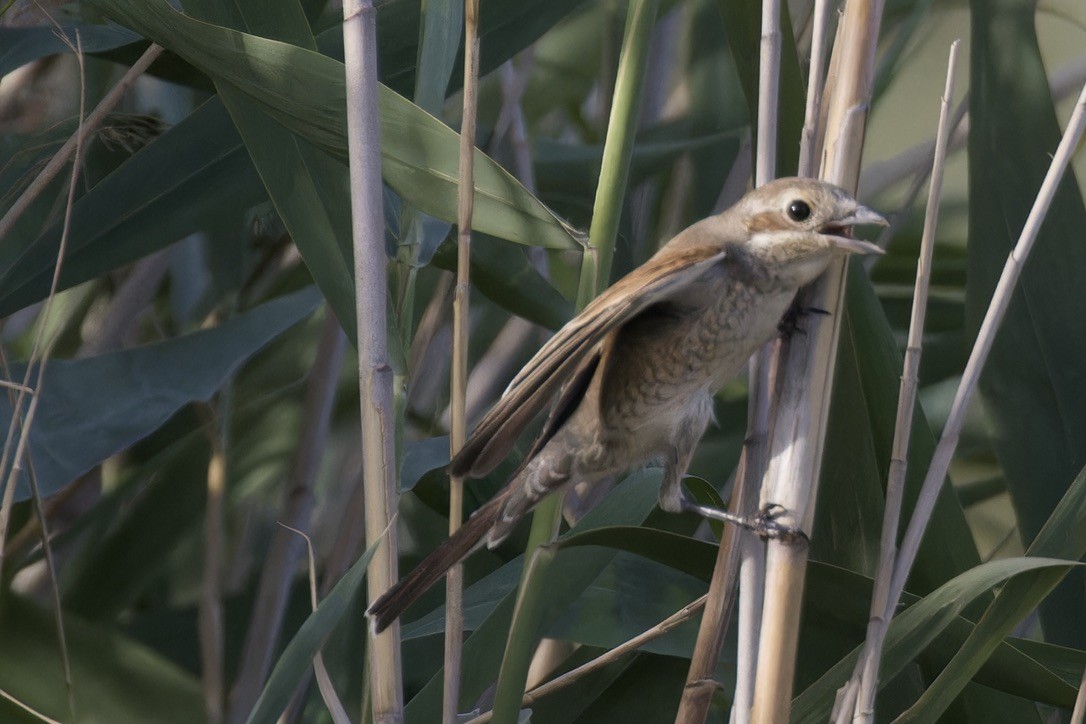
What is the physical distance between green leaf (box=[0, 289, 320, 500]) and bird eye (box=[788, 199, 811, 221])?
0.72m

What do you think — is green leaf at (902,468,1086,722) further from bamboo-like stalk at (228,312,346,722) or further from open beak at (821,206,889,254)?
bamboo-like stalk at (228,312,346,722)

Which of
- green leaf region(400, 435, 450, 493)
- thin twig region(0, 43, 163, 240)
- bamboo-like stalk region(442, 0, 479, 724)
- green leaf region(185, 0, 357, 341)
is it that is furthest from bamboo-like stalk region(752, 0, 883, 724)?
thin twig region(0, 43, 163, 240)

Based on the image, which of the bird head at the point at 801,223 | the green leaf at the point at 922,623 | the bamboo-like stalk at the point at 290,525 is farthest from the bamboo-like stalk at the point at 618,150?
the bamboo-like stalk at the point at 290,525

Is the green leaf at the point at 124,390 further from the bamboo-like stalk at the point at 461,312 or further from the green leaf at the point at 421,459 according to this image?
the bamboo-like stalk at the point at 461,312

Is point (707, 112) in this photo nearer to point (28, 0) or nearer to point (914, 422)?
point (914, 422)

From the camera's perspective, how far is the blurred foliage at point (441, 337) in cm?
87

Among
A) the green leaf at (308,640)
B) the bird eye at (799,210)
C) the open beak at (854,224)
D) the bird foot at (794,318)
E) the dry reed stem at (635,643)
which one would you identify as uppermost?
the bird eye at (799,210)

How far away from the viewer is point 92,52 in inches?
49.4

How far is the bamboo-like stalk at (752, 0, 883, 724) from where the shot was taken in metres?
0.77

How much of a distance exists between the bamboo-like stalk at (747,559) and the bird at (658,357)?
24 mm

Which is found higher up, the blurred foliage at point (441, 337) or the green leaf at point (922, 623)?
the blurred foliage at point (441, 337)

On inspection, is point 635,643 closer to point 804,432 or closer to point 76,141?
point 804,432

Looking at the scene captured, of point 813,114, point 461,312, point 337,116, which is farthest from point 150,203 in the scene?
point 813,114

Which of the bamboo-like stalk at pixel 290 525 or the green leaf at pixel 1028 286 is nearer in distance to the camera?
the green leaf at pixel 1028 286
